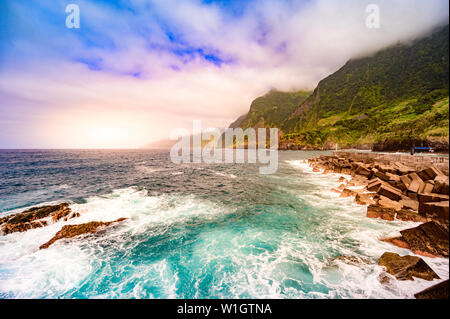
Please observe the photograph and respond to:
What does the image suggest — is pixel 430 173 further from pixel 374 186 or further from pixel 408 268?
pixel 408 268

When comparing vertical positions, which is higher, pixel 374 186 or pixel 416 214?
pixel 374 186

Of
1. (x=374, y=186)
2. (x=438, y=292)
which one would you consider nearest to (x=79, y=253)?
(x=438, y=292)

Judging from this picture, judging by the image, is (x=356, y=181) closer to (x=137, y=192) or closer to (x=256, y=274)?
(x=256, y=274)

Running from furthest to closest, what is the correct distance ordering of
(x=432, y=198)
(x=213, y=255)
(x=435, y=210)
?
1. (x=432, y=198)
2. (x=213, y=255)
3. (x=435, y=210)

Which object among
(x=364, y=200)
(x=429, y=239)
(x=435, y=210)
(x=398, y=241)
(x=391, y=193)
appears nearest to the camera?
(x=429, y=239)

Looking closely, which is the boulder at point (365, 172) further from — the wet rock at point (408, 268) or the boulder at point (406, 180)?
the wet rock at point (408, 268)

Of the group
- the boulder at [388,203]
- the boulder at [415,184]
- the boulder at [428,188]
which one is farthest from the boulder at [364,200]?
the boulder at [428,188]
